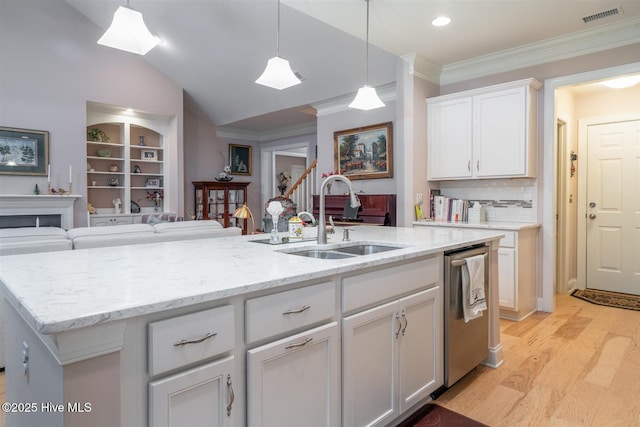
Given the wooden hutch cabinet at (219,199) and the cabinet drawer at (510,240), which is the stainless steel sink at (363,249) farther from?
the wooden hutch cabinet at (219,199)

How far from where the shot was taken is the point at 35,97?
18.3ft

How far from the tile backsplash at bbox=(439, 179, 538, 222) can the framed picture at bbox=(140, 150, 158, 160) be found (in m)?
5.32

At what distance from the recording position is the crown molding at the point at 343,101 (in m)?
5.46

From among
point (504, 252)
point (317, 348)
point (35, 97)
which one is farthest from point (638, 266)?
point (35, 97)

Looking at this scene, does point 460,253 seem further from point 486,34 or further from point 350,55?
point 350,55

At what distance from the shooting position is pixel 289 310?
1.42 metres

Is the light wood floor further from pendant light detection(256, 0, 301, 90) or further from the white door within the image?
pendant light detection(256, 0, 301, 90)

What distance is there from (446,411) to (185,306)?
5.60 feet

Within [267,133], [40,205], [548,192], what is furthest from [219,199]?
[548,192]

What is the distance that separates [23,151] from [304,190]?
4.26m

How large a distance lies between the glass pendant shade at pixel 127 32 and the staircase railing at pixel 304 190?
4392 millimetres

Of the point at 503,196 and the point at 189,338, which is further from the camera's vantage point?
the point at 503,196

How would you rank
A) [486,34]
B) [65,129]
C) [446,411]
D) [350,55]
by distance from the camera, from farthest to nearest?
1. [65,129]
2. [350,55]
3. [486,34]
4. [446,411]

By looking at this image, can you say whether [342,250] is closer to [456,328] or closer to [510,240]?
[456,328]
